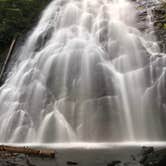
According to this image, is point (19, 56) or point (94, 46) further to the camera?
point (19, 56)

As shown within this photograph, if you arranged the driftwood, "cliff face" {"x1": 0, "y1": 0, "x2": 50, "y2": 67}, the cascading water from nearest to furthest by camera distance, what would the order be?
the driftwood → the cascading water → "cliff face" {"x1": 0, "y1": 0, "x2": 50, "y2": 67}

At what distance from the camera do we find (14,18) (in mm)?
25000

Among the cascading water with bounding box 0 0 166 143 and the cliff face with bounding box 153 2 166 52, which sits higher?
the cliff face with bounding box 153 2 166 52

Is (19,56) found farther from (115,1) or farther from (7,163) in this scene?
(7,163)

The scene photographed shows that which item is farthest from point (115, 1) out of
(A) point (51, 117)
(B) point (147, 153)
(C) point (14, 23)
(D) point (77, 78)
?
(B) point (147, 153)

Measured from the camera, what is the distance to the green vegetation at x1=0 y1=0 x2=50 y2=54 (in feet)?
80.4

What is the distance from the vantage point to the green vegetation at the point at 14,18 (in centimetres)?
2450

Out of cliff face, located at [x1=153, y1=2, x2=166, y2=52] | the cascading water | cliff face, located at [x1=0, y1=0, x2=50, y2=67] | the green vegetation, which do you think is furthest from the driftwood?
the green vegetation

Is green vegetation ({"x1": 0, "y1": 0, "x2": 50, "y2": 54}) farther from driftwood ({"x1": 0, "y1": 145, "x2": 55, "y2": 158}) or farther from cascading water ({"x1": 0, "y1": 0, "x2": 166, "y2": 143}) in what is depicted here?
driftwood ({"x1": 0, "y1": 145, "x2": 55, "y2": 158})

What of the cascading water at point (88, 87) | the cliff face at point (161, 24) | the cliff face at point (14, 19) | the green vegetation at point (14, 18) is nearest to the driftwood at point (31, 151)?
Answer: the cascading water at point (88, 87)

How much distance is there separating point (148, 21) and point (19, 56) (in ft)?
25.9

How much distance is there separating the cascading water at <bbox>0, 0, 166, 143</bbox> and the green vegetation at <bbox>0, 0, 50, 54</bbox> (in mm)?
3148

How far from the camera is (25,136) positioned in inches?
A: 630

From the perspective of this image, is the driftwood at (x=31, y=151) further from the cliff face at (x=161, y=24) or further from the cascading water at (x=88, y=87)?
the cliff face at (x=161, y=24)
